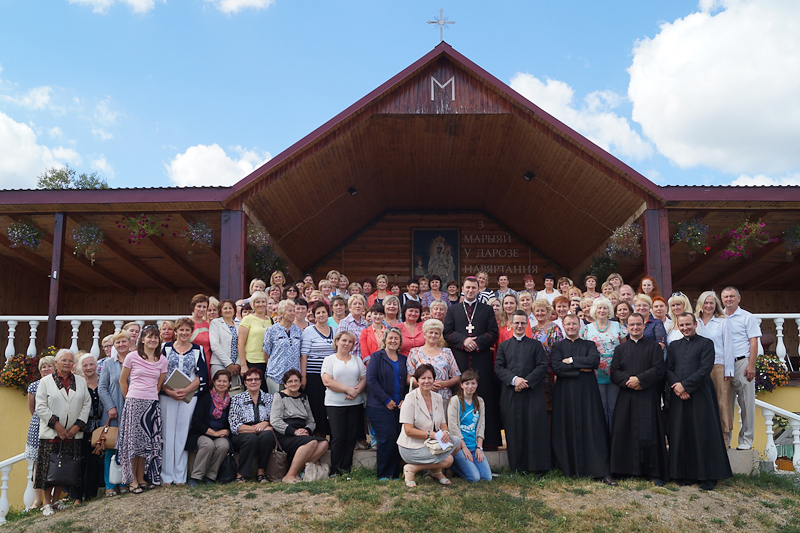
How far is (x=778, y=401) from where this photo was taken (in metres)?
9.55

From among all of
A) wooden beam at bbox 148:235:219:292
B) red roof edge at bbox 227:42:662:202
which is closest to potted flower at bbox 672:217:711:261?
red roof edge at bbox 227:42:662:202

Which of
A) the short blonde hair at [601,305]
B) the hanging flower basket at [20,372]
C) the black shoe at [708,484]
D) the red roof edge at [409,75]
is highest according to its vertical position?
the red roof edge at [409,75]

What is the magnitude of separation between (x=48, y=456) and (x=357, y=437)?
9.69ft

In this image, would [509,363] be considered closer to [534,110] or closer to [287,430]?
[287,430]

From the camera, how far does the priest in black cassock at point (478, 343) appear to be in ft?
22.7

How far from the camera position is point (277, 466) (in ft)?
21.7

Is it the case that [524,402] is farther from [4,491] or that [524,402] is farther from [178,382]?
[4,491]

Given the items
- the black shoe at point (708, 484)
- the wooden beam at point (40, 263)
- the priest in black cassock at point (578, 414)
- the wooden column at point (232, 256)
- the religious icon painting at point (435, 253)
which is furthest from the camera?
the religious icon painting at point (435, 253)

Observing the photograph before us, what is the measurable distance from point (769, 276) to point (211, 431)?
12692 mm

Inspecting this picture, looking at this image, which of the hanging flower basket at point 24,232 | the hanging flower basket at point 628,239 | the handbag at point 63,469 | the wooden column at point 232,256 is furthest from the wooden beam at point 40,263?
the hanging flower basket at point 628,239

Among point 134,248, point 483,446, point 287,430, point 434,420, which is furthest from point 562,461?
point 134,248

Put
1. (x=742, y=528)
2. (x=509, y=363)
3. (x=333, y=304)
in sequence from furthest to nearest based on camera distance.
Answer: (x=333, y=304)
(x=509, y=363)
(x=742, y=528)

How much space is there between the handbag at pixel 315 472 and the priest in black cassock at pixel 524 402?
1.84 meters

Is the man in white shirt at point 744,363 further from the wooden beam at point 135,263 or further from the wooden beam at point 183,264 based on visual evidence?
the wooden beam at point 135,263
